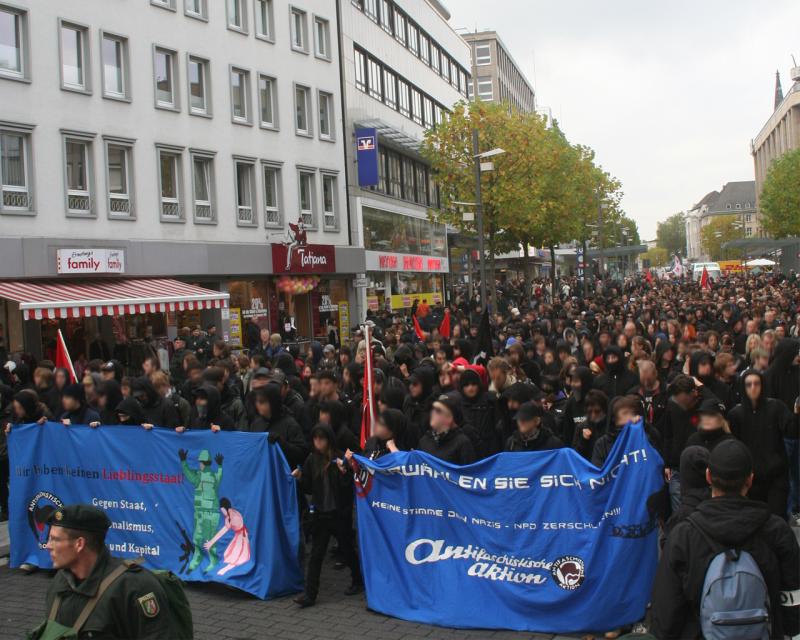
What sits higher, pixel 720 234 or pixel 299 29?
→ pixel 299 29

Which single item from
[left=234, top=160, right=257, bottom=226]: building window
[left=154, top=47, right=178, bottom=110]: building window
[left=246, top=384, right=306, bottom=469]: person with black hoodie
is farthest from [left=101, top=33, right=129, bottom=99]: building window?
[left=246, top=384, right=306, bottom=469]: person with black hoodie

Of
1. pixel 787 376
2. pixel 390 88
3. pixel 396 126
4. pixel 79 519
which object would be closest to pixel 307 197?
pixel 396 126

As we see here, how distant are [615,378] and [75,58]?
1998 cm

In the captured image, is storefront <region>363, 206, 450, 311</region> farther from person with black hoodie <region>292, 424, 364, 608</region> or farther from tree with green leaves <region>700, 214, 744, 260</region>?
tree with green leaves <region>700, 214, 744, 260</region>

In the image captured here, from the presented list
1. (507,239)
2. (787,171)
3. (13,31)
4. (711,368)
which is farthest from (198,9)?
(787,171)

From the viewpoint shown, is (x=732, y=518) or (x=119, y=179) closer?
(x=732, y=518)

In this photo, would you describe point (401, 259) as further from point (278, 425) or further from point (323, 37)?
point (278, 425)

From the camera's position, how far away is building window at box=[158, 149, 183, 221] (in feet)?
91.8

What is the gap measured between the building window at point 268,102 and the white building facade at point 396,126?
4.86 meters

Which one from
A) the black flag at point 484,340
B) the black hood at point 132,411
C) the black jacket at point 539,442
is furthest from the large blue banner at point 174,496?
the black flag at point 484,340

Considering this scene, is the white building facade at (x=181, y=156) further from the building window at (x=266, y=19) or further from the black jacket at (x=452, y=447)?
the black jacket at (x=452, y=447)

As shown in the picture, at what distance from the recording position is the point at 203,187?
30.1 m

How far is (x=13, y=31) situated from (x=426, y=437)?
20275 mm

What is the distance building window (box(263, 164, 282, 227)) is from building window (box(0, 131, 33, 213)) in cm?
1040
